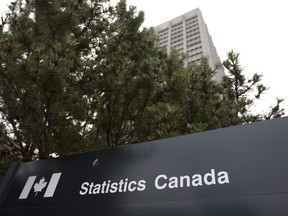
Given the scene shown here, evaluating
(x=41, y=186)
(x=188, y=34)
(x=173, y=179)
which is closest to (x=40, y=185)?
(x=41, y=186)

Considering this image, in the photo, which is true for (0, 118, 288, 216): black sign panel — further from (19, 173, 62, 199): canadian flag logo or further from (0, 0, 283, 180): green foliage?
(0, 0, 283, 180): green foliage

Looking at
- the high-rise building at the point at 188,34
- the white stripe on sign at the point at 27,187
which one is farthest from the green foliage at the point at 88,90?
the high-rise building at the point at 188,34

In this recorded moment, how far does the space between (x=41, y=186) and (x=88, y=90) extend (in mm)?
1727

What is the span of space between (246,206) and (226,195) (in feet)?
0.32

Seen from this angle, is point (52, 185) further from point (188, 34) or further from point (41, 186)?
point (188, 34)

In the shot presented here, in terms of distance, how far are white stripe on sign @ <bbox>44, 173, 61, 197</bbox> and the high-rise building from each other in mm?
37921

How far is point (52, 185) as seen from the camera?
1722 millimetres

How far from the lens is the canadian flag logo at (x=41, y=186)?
5.57 ft

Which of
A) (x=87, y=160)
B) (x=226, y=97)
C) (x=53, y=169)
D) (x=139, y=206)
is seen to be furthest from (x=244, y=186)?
(x=226, y=97)

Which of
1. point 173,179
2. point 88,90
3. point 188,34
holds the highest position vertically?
point 188,34

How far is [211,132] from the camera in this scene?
1.58 meters

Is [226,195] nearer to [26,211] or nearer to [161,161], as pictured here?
[161,161]

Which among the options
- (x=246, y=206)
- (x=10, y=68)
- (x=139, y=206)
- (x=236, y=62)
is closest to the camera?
(x=246, y=206)

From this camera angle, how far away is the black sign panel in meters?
1.20
